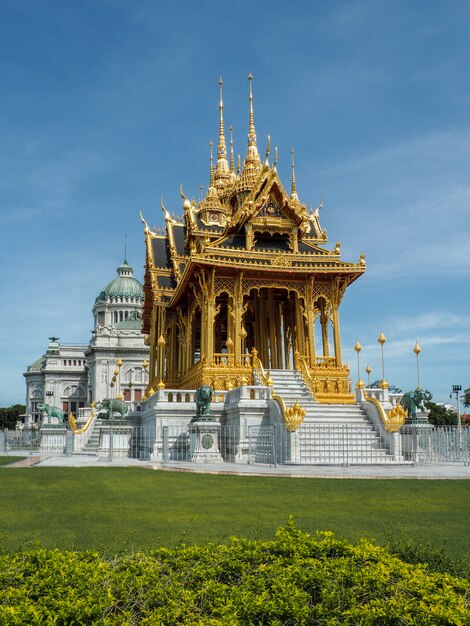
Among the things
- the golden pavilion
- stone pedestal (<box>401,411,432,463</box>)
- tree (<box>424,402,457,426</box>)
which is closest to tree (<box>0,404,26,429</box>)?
tree (<box>424,402,457,426</box>)

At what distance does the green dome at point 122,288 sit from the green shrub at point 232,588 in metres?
110

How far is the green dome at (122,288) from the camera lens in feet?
377

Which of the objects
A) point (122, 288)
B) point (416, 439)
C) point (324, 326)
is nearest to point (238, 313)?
point (324, 326)

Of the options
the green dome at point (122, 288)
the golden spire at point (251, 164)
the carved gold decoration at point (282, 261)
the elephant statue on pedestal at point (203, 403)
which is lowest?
the elephant statue on pedestal at point (203, 403)

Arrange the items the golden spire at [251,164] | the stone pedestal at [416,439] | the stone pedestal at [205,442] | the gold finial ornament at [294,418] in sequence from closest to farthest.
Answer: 1. the gold finial ornament at [294,418]
2. the stone pedestal at [416,439]
3. the stone pedestal at [205,442]
4. the golden spire at [251,164]

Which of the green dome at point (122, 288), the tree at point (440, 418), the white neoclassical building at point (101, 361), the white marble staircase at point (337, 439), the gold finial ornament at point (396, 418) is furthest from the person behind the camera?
the green dome at point (122, 288)

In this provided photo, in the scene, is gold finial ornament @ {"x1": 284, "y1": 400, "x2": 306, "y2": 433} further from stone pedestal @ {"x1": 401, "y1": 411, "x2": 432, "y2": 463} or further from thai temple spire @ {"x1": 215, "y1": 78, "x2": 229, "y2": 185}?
thai temple spire @ {"x1": 215, "y1": 78, "x2": 229, "y2": 185}

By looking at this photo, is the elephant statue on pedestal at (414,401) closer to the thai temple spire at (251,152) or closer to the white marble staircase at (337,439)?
the white marble staircase at (337,439)

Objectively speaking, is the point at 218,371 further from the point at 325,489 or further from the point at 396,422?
the point at 325,489

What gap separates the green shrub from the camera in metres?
4.12

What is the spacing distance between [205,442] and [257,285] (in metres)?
10.1

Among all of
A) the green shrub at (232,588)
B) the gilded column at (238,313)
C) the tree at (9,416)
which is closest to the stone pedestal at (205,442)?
the gilded column at (238,313)

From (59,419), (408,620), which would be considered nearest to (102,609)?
(408,620)

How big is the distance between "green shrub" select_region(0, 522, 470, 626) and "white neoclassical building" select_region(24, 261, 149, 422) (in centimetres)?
8997
